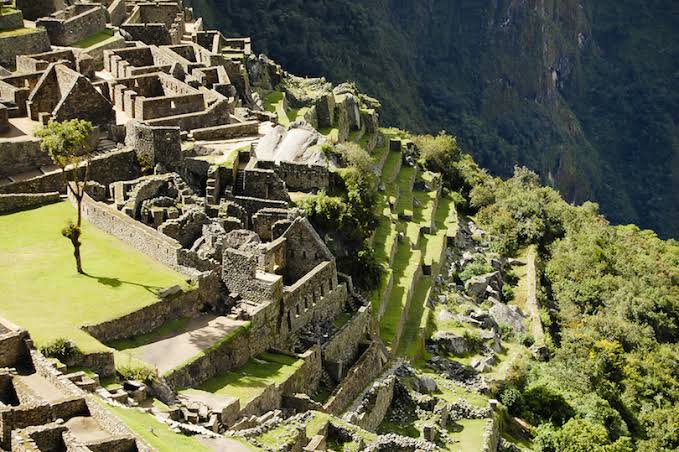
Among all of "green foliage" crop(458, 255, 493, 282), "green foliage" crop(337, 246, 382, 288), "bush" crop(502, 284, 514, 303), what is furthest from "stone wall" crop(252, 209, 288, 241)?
"bush" crop(502, 284, 514, 303)

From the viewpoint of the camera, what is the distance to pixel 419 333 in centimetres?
4069

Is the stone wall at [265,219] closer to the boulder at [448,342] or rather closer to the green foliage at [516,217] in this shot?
the boulder at [448,342]

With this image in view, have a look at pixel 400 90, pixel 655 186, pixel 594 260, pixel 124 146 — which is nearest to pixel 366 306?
pixel 124 146

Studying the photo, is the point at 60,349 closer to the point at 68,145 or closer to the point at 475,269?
the point at 68,145

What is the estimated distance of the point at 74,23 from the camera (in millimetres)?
51938

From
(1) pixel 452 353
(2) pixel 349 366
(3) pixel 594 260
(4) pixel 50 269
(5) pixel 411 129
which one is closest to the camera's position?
(4) pixel 50 269

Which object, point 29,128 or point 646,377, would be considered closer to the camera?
point 29,128

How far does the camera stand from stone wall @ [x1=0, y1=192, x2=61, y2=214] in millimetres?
34500

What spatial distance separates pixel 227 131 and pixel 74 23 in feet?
46.3

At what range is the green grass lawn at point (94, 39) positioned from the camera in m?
50.6

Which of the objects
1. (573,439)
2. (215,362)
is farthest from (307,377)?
(573,439)

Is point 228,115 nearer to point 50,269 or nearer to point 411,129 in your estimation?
point 50,269

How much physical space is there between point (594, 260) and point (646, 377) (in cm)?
1029

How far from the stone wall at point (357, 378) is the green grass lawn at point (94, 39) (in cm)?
2282
